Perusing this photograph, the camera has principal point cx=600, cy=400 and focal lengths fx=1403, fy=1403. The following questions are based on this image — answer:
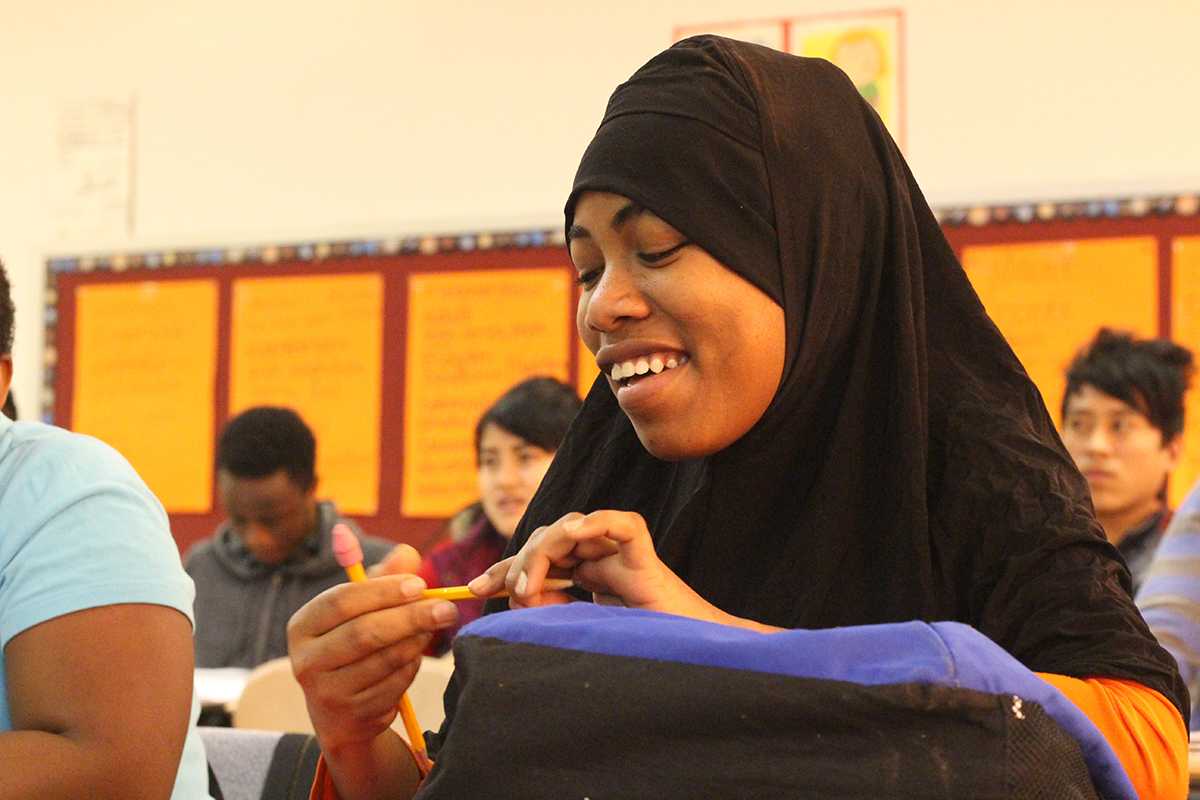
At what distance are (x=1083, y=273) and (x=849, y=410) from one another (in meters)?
2.48

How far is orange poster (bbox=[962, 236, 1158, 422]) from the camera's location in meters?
3.31

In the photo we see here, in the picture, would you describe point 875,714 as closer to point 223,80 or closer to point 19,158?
point 223,80

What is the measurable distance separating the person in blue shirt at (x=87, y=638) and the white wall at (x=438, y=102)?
2.59m

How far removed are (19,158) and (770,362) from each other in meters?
3.81

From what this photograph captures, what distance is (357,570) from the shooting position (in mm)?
1027

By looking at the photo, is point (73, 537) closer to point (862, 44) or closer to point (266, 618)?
point (266, 618)

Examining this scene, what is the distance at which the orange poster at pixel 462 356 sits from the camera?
12.6ft

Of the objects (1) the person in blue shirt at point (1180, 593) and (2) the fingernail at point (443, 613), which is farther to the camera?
(1) the person in blue shirt at point (1180, 593)

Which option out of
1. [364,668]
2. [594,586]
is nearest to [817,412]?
[594,586]

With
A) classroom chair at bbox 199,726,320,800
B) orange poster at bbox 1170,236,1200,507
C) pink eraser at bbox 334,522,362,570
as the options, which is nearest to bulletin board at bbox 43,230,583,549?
orange poster at bbox 1170,236,1200,507

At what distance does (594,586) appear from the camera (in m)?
0.91

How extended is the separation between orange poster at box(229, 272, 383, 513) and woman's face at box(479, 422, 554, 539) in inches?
29.2

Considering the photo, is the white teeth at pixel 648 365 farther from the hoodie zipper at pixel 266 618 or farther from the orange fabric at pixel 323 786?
the hoodie zipper at pixel 266 618

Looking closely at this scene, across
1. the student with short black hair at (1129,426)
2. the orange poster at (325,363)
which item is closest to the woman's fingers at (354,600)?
the student with short black hair at (1129,426)
